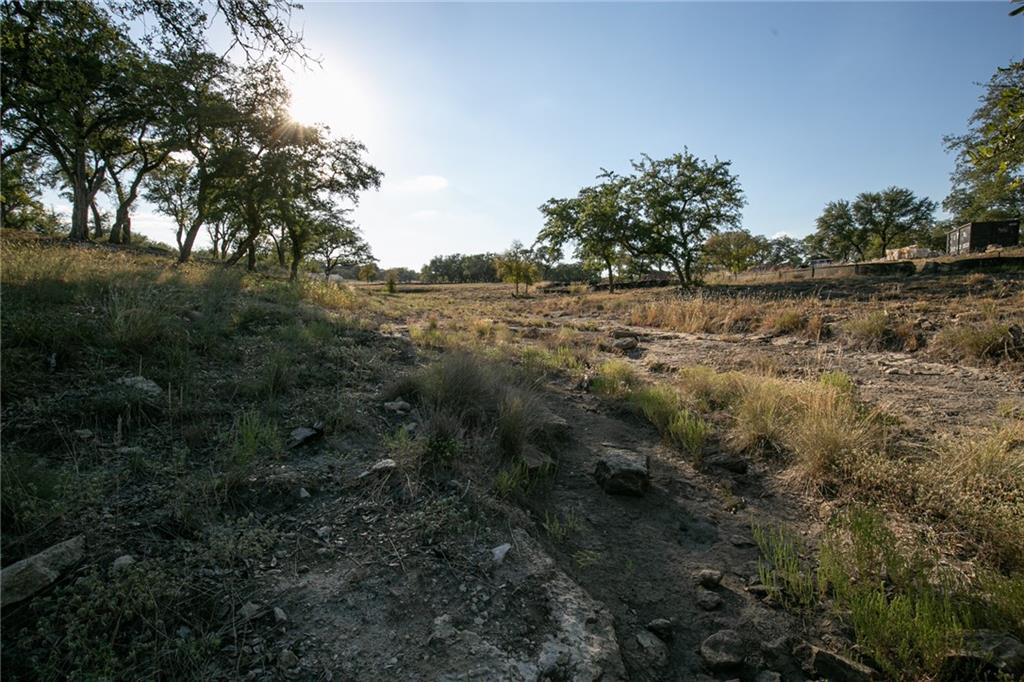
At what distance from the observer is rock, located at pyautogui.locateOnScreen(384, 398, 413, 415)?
15.7 feet

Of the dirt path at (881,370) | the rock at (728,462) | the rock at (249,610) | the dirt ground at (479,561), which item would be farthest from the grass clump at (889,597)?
the rock at (249,610)

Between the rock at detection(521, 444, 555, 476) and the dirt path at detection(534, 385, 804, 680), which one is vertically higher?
the rock at detection(521, 444, 555, 476)

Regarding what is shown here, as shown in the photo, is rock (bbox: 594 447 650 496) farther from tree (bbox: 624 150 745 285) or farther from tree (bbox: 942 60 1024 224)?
tree (bbox: 624 150 745 285)

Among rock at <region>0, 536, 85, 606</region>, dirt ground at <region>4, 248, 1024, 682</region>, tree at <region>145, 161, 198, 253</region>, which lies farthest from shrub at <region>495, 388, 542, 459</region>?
tree at <region>145, 161, 198, 253</region>

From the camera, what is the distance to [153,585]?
2223mm

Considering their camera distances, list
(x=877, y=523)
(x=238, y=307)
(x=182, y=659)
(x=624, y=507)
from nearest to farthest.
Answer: (x=182, y=659) → (x=877, y=523) → (x=624, y=507) → (x=238, y=307)

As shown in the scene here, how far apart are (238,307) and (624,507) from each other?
6496mm

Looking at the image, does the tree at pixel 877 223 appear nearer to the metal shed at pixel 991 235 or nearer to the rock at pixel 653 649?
the metal shed at pixel 991 235

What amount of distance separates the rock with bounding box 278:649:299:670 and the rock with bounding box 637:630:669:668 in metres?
1.70

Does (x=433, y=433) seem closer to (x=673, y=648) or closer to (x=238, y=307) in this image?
(x=673, y=648)

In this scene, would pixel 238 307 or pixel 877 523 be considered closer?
pixel 877 523

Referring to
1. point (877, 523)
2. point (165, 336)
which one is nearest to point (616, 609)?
point (877, 523)

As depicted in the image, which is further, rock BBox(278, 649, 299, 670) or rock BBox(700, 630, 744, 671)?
rock BBox(700, 630, 744, 671)

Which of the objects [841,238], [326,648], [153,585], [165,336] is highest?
[841,238]
